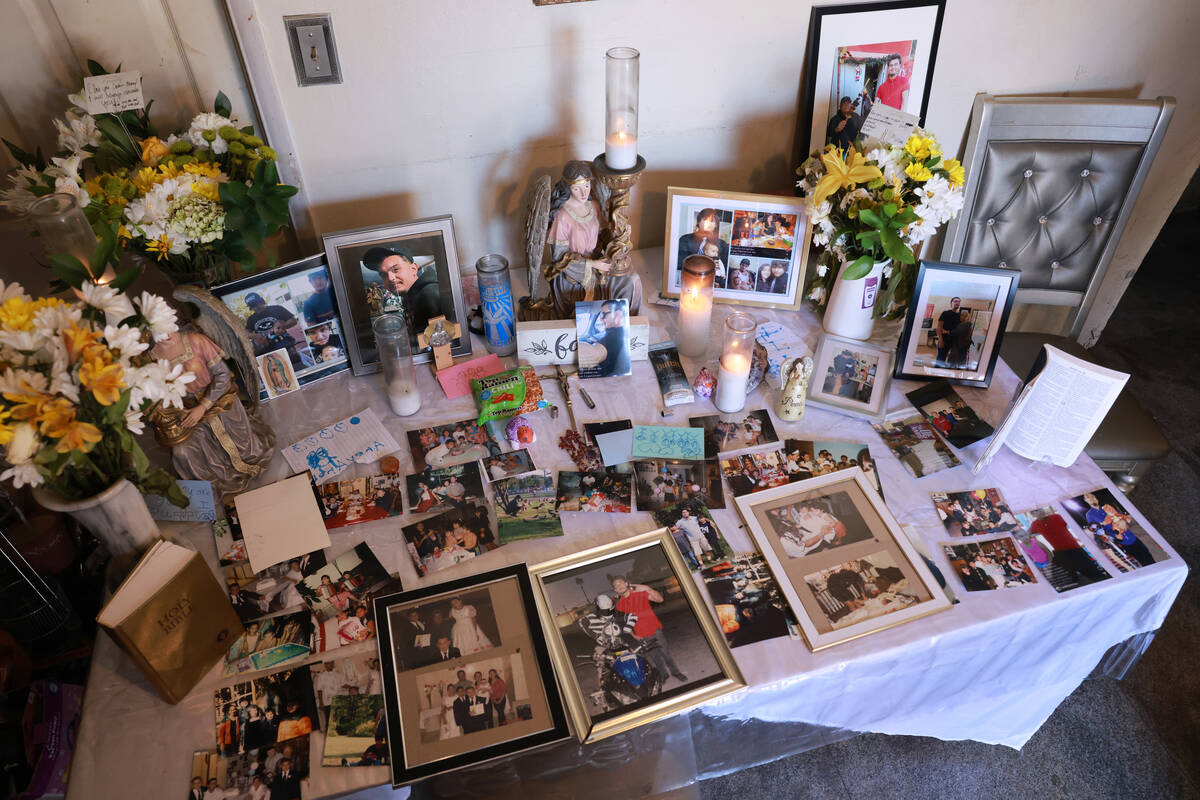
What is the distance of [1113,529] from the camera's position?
4.47ft

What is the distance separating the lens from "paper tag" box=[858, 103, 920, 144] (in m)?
1.69

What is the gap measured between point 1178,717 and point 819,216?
63.5 inches

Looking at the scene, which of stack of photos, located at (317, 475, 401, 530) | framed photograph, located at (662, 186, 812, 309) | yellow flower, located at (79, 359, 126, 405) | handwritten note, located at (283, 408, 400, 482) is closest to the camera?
yellow flower, located at (79, 359, 126, 405)

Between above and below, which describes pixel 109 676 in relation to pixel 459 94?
below

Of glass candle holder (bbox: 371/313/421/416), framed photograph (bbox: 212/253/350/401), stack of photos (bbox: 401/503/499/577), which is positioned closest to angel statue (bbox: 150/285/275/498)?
framed photograph (bbox: 212/253/350/401)

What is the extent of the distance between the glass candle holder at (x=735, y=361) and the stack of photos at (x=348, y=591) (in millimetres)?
780

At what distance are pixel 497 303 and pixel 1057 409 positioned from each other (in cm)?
119

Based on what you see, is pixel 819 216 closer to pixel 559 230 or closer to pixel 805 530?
pixel 559 230

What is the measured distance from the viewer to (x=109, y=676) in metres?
1.18

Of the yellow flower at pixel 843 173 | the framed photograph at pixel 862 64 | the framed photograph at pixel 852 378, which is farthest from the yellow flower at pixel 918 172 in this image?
the framed photograph at pixel 862 64

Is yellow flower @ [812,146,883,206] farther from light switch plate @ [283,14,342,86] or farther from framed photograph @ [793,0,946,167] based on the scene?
light switch plate @ [283,14,342,86]

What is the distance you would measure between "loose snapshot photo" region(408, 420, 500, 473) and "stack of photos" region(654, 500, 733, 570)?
396 mm

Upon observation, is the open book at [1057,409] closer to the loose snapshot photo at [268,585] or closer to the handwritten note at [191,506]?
the loose snapshot photo at [268,585]

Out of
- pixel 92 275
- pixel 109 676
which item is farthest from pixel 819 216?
pixel 109 676
